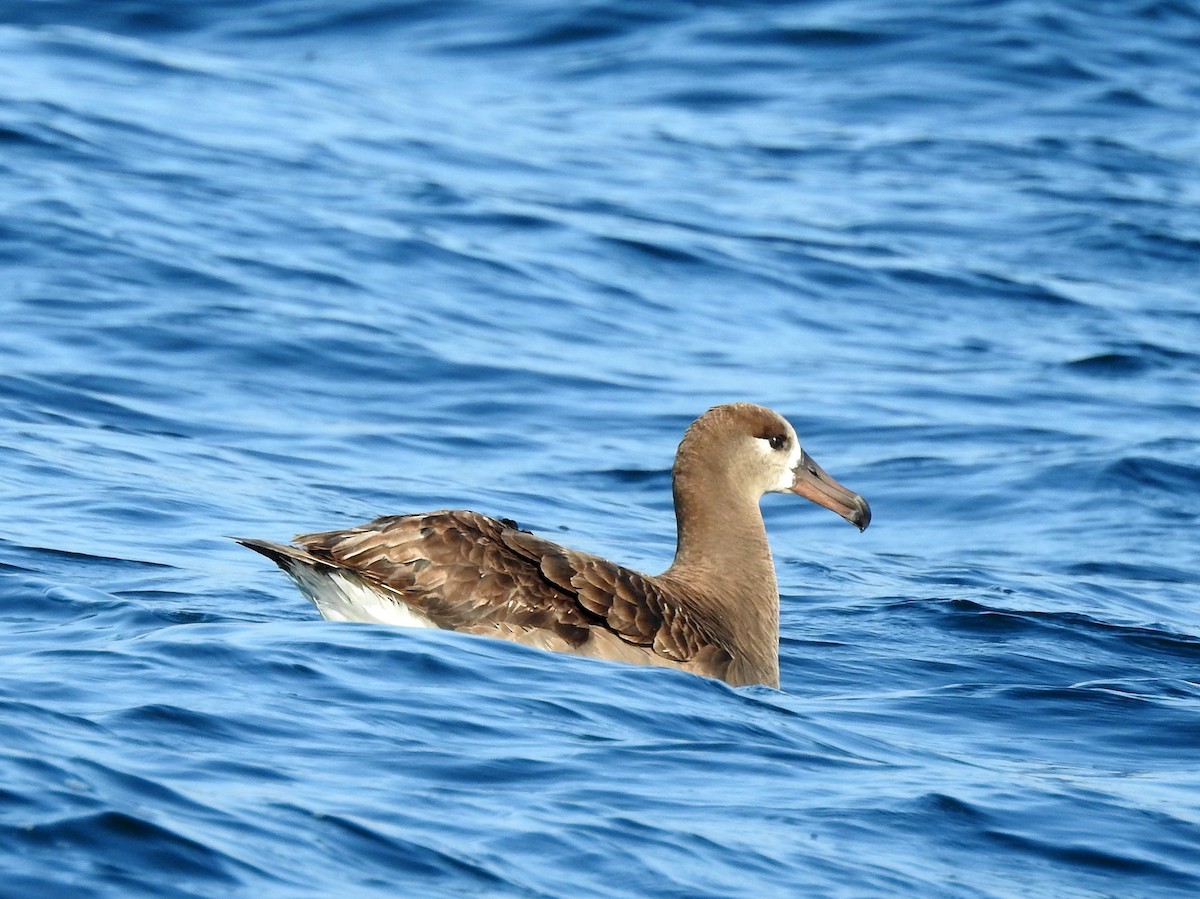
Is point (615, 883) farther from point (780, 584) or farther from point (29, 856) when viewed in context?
point (780, 584)

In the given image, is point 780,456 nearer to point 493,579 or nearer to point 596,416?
point 493,579

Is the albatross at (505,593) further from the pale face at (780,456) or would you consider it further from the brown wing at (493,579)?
the pale face at (780,456)

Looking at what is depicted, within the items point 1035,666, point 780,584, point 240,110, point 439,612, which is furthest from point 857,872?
point 240,110

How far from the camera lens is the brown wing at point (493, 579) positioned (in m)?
8.30

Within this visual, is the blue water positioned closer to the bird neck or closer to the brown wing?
the brown wing

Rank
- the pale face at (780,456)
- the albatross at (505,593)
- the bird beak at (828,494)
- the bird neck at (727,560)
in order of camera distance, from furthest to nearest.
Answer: the bird beak at (828,494) < the pale face at (780,456) < the bird neck at (727,560) < the albatross at (505,593)

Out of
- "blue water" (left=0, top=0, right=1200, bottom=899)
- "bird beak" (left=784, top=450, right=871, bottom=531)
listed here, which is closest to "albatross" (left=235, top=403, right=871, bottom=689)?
"blue water" (left=0, top=0, right=1200, bottom=899)

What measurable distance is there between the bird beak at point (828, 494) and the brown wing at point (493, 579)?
1.72 meters

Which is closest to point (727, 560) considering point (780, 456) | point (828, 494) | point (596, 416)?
point (780, 456)

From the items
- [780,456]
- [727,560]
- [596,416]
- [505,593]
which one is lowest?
[596,416]

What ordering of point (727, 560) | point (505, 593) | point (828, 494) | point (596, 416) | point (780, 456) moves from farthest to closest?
point (596, 416)
point (828, 494)
point (780, 456)
point (727, 560)
point (505, 593)

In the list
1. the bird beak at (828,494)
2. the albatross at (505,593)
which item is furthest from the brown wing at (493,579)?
the bird beak at (828,494)

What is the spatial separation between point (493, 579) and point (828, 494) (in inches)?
90.7

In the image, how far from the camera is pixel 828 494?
1003 cm
